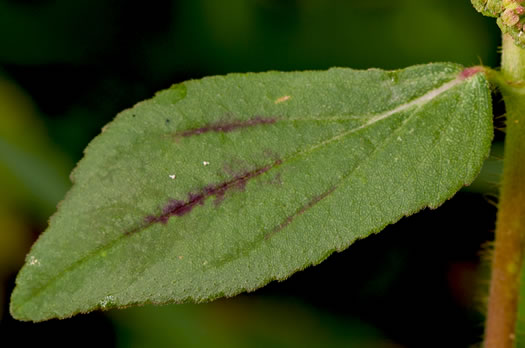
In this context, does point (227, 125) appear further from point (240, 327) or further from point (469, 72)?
point (240, 327)

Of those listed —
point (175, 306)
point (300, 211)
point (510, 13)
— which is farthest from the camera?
point (175, 306)

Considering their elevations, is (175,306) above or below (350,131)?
below

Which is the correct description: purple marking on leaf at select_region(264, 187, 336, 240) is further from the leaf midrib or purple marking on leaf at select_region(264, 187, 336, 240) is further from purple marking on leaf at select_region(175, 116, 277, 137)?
purple marking on leaf at select_region(175, 116, 277, 137)

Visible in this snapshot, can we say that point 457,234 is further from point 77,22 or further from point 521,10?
point 77,22

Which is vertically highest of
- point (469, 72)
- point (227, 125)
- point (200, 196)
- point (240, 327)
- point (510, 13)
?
point (510, 13)

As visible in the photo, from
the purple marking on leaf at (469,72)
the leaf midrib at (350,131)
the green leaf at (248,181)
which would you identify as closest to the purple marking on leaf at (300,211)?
the green leaf at (248,181)

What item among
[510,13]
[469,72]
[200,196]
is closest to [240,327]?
[200,196]
